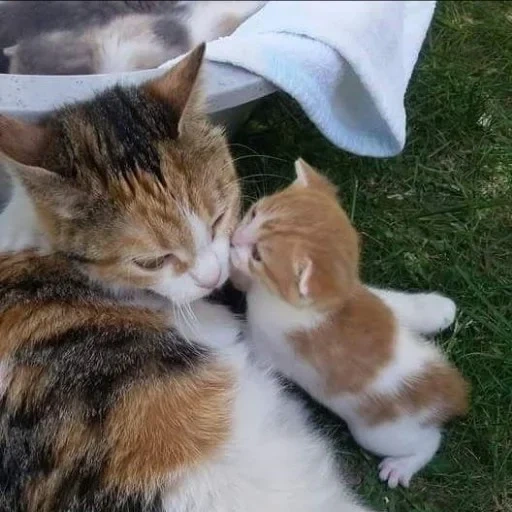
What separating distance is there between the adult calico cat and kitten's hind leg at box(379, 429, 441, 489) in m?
0.29

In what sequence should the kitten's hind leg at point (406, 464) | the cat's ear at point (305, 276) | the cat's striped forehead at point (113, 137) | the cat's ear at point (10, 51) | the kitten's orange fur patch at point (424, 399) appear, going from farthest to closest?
the cat's ear at point (10, 51)
the kitten's hind leg at point (406, 464)
the kitten's orange fur patch at point (424, 399)
the cat's ear at point (305, 276)
the cat's striped forehead at point (113, 137)

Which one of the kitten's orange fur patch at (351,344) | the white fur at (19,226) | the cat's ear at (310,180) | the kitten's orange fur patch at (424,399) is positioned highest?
the white fur at (19,226)

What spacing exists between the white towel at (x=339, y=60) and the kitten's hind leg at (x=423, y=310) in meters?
0.39

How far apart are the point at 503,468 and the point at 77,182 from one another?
1.18m

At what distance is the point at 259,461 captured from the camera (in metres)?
1.68

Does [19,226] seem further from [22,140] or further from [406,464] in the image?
[406,464]

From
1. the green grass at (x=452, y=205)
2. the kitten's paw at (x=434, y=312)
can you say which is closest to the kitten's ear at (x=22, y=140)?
the green grass at (x=452, y=205)

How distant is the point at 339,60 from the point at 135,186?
727 millimetres

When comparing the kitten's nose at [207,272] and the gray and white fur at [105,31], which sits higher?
the kitten's nose at [207,272]

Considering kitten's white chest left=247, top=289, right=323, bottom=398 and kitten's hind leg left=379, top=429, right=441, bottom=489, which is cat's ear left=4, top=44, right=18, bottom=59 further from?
kitten's hind leg left=379, top=429, right=441, bottom=489

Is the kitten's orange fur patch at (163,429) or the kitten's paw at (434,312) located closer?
the kitten's orange fur patch at (163,429)

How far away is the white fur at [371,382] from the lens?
187cm

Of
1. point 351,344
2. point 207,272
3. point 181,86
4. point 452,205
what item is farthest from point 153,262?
point 452,205

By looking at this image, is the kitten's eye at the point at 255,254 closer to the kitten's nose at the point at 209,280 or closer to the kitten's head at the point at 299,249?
the kitten's head at the point at 299,249
